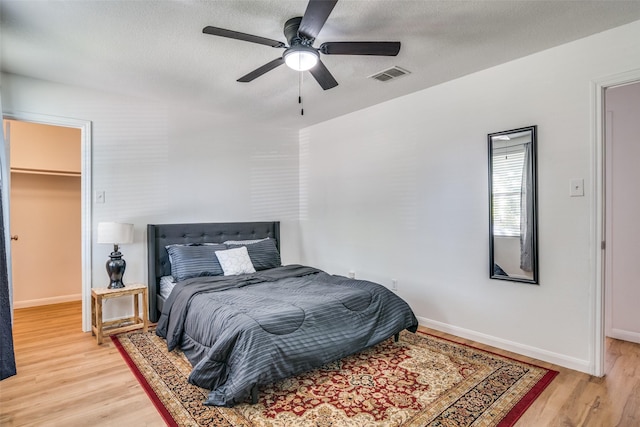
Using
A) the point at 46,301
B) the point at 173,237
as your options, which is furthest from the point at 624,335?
the point at 46,301

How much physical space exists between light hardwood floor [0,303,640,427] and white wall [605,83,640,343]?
0.89 ft

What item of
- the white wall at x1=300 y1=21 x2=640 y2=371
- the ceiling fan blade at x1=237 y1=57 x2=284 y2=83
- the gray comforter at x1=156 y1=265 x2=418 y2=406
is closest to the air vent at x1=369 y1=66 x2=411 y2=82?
the white wall at x1=300 y1=21 x2=640 y2=371

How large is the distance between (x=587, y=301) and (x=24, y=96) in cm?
505

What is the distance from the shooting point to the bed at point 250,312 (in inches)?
85.0

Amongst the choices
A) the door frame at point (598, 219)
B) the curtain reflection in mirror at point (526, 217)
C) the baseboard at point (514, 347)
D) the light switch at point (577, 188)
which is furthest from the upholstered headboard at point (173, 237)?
the door frame at point (598, 219)

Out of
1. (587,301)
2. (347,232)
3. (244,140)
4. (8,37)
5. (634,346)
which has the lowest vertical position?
(634,346)

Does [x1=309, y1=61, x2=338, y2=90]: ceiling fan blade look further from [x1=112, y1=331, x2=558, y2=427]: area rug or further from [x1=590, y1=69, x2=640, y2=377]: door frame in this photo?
[x1=112, y1=331, x2=558, y2=427]: area rug

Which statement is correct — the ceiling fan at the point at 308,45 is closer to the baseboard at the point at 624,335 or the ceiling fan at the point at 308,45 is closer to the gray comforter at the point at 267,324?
the gray comforter at the point at 267,324

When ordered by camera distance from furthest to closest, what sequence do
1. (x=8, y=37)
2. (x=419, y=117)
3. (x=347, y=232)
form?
(x=347, y=232), (x=419, y=117), (x=8, y=37)

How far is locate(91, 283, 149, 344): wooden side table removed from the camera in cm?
318

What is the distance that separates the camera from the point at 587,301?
8.41 ft

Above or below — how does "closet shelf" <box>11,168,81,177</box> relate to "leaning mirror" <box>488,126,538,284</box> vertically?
above

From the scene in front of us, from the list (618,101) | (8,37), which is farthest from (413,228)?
(8,37)

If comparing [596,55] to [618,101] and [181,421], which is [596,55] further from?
[181,421]
